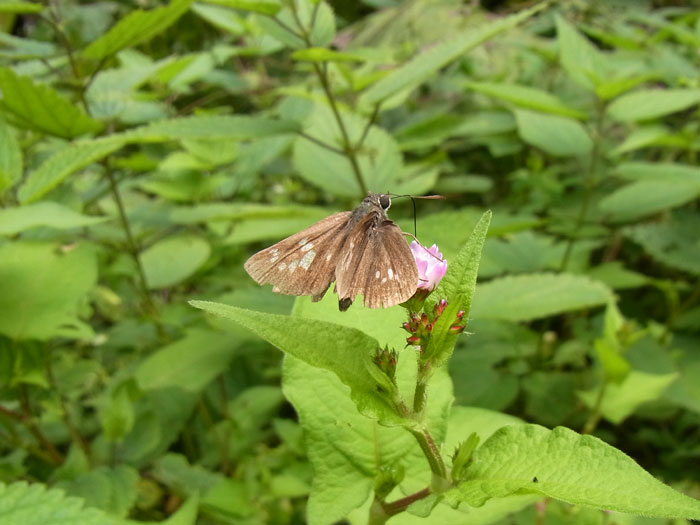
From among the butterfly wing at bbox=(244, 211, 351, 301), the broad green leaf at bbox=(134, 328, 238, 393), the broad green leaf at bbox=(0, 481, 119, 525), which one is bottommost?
the broad green leaf at bbox=(134, 328, 238, 393)

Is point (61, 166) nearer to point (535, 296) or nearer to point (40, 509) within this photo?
point (40, 509)

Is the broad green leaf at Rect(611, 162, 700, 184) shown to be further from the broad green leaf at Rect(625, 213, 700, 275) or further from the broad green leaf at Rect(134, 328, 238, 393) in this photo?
the broad green leaf at Rect(134, 328, 238, 393)

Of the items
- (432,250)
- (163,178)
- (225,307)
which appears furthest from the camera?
(163,178)

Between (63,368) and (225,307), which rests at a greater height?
(225,307)

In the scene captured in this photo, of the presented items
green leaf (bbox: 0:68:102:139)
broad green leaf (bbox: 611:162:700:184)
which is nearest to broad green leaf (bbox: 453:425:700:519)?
green leaf (bbox: 0:68:102:139)

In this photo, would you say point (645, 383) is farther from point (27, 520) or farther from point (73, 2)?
point (73, 2)

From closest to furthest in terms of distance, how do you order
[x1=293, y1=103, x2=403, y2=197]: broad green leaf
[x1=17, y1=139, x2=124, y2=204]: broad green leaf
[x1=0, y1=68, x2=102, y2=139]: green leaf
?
1. [x1=17, y1=139, x2=124, y2=204]: broad green leaf
2. [x1=0, y1=68, x2=102, y2=139]: green leaf
3. [x1=293, y1=103, x2=403, y2=197]: broad green leaf

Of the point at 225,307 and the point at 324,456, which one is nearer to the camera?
the point at 225,307

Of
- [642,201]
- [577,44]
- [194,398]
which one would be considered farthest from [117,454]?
[577,44]
